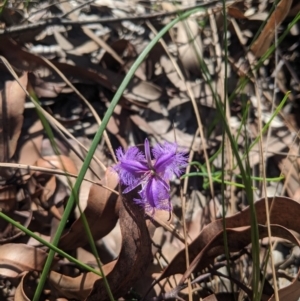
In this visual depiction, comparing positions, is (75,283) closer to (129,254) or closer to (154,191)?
(129,254)

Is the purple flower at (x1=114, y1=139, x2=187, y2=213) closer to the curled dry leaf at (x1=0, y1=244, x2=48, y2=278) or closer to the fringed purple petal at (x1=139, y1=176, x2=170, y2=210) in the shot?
the fringed purple petal at (x1=139, y1=176, x2=170, y2=210)

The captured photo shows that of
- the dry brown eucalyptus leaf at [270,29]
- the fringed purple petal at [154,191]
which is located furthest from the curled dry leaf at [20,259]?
the dry brown eucalyptus leaf at [270,29]

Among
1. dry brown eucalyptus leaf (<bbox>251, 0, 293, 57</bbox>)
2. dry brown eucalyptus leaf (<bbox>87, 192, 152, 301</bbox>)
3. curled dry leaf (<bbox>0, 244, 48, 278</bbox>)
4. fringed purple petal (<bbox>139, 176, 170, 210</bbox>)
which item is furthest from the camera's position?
dry brown eucalyptus leaf (<bbox>251, 0, 293, 57</bbox>)

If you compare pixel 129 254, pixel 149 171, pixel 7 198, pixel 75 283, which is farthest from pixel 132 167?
pixel 7 198

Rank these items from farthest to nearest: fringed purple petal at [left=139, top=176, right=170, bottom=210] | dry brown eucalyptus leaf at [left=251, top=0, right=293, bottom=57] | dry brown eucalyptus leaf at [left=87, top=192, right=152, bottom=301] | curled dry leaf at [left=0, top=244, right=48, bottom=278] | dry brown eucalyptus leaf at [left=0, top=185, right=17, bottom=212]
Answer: dry brown eucalyptus leaf at [left=251, top=0, right=293, bottom=57] → dry brown eucalyptus leaf at [left=0, top=185, right=17, bottom=212] → curled dry leaf at [left=0, top=244, right=48, bottom=278] → dry brown eucalyptus leaf at [left=87, top=192, right=152, bottom=301] → fringed purple petal at [left=139, top=176, right=170, bottom=210]

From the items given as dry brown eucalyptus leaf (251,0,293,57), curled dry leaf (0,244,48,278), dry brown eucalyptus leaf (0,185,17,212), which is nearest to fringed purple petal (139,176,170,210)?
curled dry leaf (0,244,48,278)

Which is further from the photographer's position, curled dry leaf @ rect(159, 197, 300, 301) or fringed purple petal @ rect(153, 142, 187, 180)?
curled dry leaf @ rect(159, 197, 300, 301)

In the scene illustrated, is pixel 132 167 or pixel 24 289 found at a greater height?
pixel 132 167
